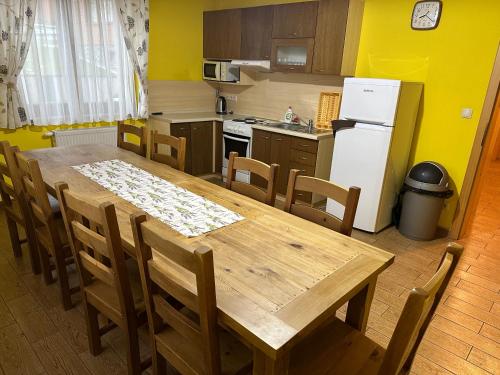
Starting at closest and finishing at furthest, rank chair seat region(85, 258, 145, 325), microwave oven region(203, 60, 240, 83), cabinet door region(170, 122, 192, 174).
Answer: chair seat region(85, 258, 145, 325)
cabinet door region(170, 122, 192, 174)
microwave oven region(203, 60, 240, 83)

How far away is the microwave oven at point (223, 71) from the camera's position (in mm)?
4535

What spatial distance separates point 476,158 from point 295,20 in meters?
2.27

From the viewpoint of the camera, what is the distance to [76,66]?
3.72m

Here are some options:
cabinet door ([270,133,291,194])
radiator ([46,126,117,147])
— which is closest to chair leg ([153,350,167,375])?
cabinet door ([270,133,291,194])

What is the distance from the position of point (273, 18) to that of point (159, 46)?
153 centimetres

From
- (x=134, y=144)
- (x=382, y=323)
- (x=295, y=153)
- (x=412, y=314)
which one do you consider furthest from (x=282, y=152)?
(x=412, y=314)

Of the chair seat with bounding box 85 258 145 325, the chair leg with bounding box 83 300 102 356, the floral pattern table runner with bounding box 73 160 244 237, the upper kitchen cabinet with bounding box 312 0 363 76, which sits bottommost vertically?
the chair leg with bounding box 83 300 102 356

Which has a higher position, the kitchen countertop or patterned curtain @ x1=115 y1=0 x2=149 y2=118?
patterned curtain @ x1=115 y1=0 x2=149 y2=118

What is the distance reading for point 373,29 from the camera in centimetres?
347

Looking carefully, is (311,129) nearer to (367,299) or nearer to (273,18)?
(273,18)

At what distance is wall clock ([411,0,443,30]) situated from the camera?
3.05 meters

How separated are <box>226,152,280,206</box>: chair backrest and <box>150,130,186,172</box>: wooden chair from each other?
1.57 ft

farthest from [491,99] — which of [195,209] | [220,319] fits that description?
[220,319]

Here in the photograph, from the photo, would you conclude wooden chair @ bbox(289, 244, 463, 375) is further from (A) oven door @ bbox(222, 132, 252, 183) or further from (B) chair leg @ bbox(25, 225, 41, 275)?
(A) oven door @ bbox(222, 132, 252, 183)
